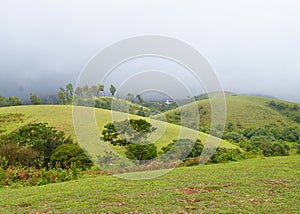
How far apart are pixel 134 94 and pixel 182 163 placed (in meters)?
14.5

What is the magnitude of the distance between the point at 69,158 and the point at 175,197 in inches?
764

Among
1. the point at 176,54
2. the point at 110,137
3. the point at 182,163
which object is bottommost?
the point at 182,163

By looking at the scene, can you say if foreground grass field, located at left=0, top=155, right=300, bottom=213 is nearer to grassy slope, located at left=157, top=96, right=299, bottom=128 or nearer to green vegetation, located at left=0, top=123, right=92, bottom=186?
green vegetation, located at left=0, top=123, right=92, bottom=186

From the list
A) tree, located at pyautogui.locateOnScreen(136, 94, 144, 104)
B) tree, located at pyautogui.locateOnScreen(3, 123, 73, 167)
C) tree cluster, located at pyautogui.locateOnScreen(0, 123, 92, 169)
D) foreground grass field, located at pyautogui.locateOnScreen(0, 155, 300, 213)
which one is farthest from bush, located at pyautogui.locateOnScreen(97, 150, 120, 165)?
tree, located at pyautogui.locateOnScreen(136, 94, 144, 104)

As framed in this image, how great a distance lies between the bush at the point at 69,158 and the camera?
28484 millimetres

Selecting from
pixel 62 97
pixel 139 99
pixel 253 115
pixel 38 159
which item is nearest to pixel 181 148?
pixel 139 99

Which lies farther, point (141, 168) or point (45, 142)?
point (45, 142)

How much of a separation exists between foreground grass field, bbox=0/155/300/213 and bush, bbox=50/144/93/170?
42.6 feet

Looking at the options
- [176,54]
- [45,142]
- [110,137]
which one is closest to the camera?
[176,54]

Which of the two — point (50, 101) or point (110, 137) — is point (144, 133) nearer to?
point (110, 137)

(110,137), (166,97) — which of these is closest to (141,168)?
(110,137)

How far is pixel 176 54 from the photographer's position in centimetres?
1269

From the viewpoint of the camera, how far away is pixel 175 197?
39.2 ft

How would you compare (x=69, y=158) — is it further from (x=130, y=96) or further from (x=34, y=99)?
(x=34, y=99)
